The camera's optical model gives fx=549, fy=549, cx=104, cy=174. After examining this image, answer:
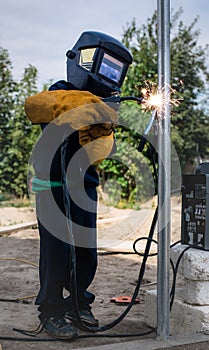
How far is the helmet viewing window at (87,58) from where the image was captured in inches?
101

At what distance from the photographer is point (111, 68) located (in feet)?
8.54

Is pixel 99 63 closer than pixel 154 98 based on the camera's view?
No

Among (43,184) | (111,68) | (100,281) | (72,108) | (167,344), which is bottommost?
(100,281)

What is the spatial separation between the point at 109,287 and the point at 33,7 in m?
3.81

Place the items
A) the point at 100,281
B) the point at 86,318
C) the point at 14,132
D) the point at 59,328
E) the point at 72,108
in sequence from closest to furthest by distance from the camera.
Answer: the point at 72,108, the point at 59,328, the point at 86,318, the point at 100,281, the point at 14,132

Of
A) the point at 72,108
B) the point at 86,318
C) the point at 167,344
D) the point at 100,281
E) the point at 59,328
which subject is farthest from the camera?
the point at 100,281

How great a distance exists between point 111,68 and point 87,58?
0.12 metres

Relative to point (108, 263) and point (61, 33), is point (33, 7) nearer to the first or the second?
point (61, 33)

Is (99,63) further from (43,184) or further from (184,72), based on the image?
(184,72)

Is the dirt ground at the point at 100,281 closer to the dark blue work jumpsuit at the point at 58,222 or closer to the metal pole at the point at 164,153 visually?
the dark blue work jumpsuit at the point at 58,222

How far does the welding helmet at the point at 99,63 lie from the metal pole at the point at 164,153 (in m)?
0.41

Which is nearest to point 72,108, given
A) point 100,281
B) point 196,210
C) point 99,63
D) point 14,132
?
point 99,63

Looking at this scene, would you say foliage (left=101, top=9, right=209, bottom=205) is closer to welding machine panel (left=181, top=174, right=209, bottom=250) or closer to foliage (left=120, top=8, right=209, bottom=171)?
foliage (left=120, top=8, right=209, bottom=171)

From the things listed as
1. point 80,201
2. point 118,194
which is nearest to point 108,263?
point 80,201
